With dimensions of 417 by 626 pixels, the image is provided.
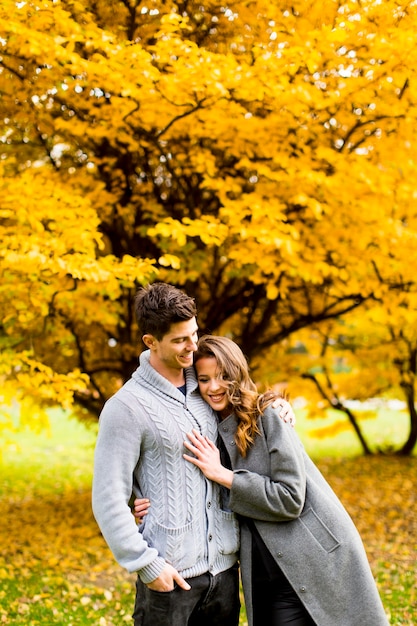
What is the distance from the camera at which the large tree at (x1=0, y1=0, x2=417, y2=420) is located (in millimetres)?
4473

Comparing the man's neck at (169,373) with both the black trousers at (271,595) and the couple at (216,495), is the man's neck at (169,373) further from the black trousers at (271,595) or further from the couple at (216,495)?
the black trousers at (271,595)

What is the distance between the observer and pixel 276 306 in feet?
23.2

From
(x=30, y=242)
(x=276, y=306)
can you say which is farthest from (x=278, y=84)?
(x=276, y=306)

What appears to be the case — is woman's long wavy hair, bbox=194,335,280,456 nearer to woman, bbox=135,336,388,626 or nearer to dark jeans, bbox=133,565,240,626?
woman, bbox=135,336,388,626

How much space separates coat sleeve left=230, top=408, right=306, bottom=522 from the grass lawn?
7.07 feet

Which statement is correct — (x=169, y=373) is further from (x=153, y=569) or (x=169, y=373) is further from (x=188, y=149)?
(x=188, y=149)

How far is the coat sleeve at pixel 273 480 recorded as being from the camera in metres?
2.75

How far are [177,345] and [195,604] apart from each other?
106 cm

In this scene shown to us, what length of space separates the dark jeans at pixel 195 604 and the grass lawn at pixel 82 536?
6.63 feet

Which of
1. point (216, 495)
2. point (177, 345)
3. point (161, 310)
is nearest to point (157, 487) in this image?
point (216, 495)

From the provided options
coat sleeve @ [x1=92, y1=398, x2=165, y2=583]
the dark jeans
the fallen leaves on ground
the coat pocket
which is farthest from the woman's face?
the fallen leaves on ground

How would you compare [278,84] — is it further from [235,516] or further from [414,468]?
[414,468]

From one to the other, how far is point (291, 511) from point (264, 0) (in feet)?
12.4

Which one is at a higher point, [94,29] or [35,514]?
[94,29]
